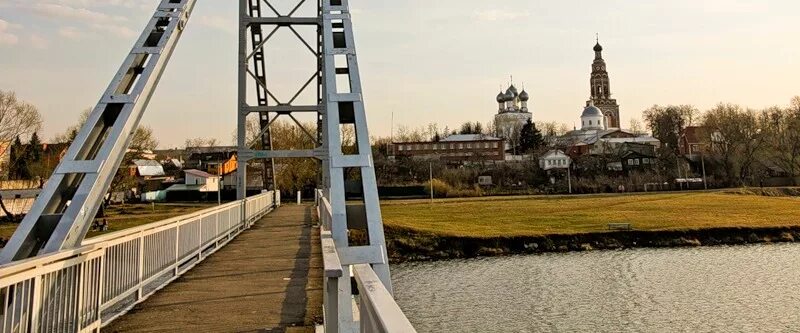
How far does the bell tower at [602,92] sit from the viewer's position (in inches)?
4899

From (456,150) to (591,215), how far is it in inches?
2034

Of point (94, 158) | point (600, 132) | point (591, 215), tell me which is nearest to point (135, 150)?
point (591, 215)

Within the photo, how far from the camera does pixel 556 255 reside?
26188mm

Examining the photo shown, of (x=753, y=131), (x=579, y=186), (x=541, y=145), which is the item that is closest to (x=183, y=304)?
(x=579, y=186)

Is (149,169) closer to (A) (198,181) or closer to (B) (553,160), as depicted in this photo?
(A) (198,181)

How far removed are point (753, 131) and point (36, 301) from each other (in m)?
76.2

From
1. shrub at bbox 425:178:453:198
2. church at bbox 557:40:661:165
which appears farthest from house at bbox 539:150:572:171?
shrub at bbox 425:178:453:198

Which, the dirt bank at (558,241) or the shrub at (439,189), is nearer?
the dirt bank at (558,241)

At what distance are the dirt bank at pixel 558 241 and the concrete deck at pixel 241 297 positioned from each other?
1672cm

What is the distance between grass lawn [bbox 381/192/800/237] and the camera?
101ft

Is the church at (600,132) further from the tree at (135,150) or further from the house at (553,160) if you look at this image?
the tree at (135,150)


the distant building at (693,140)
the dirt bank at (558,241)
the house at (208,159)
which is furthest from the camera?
the house at (208,159)

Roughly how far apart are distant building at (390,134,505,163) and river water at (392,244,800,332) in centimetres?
5892

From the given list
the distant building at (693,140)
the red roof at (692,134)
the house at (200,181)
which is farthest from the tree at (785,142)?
the house at (200,181)
